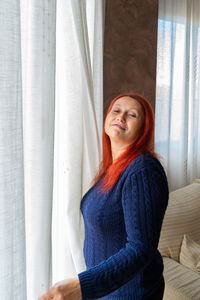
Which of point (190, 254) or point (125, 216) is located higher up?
point (125, 216)

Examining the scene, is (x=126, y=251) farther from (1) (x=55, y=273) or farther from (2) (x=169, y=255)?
(2) (x=169, y=255)

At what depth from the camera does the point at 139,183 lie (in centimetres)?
84

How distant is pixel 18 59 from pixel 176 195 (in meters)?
1.47

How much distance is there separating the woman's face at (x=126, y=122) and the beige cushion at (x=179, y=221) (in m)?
0.94

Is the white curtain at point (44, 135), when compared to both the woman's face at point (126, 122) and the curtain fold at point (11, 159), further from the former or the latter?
the woman's face at point (126, 122)

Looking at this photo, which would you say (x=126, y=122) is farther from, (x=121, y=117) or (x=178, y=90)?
(x=178, y=90)

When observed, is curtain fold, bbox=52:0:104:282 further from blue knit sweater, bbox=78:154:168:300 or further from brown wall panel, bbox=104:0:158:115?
brown wall panel, bbox=104:0:158:115

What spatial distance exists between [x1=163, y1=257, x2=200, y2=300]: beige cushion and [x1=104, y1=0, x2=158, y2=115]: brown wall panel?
0.94 m

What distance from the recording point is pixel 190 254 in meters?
1.65

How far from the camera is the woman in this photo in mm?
739

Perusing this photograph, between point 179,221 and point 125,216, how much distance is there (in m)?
1.10

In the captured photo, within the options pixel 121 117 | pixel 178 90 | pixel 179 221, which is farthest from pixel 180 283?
pixel 178 90

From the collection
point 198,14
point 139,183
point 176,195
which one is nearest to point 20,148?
point 139,183

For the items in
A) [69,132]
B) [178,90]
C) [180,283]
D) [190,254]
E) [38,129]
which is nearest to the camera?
[38,129]
